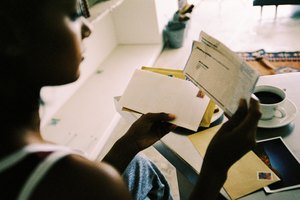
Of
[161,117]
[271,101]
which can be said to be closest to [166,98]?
[161,117]

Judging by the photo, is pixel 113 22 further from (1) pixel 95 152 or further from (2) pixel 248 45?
(1) pixel 95 152

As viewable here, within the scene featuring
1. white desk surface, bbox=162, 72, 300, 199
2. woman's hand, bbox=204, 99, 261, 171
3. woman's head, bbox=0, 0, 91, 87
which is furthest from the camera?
white desk surface, bbox=162, 72, 300, 199

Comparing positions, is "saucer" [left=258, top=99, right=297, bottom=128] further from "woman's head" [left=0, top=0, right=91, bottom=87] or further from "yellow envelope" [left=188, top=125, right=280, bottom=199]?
"woman's head" [left=0, top=0, right=91, bottom=87]

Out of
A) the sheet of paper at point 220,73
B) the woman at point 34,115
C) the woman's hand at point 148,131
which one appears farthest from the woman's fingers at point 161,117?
the woman at point 34,115

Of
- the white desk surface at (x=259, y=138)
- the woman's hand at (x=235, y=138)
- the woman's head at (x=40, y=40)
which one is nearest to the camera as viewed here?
the woman's head at (x=40, y=40)

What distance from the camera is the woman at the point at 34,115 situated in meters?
0.45

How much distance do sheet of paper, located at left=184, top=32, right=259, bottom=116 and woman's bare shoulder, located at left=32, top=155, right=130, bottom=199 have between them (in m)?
0.35

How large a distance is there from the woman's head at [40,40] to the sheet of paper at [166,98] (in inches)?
13.8

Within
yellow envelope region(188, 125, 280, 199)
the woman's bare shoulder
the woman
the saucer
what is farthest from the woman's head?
the saucer

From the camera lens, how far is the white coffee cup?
0.78 meters

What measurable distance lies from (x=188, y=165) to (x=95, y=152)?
3.50 feet

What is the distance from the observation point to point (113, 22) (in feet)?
9.11

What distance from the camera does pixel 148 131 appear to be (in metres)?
0.82

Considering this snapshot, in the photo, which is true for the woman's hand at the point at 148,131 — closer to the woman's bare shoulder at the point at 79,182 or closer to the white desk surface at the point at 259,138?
the white desk surface at the point at 259,138
